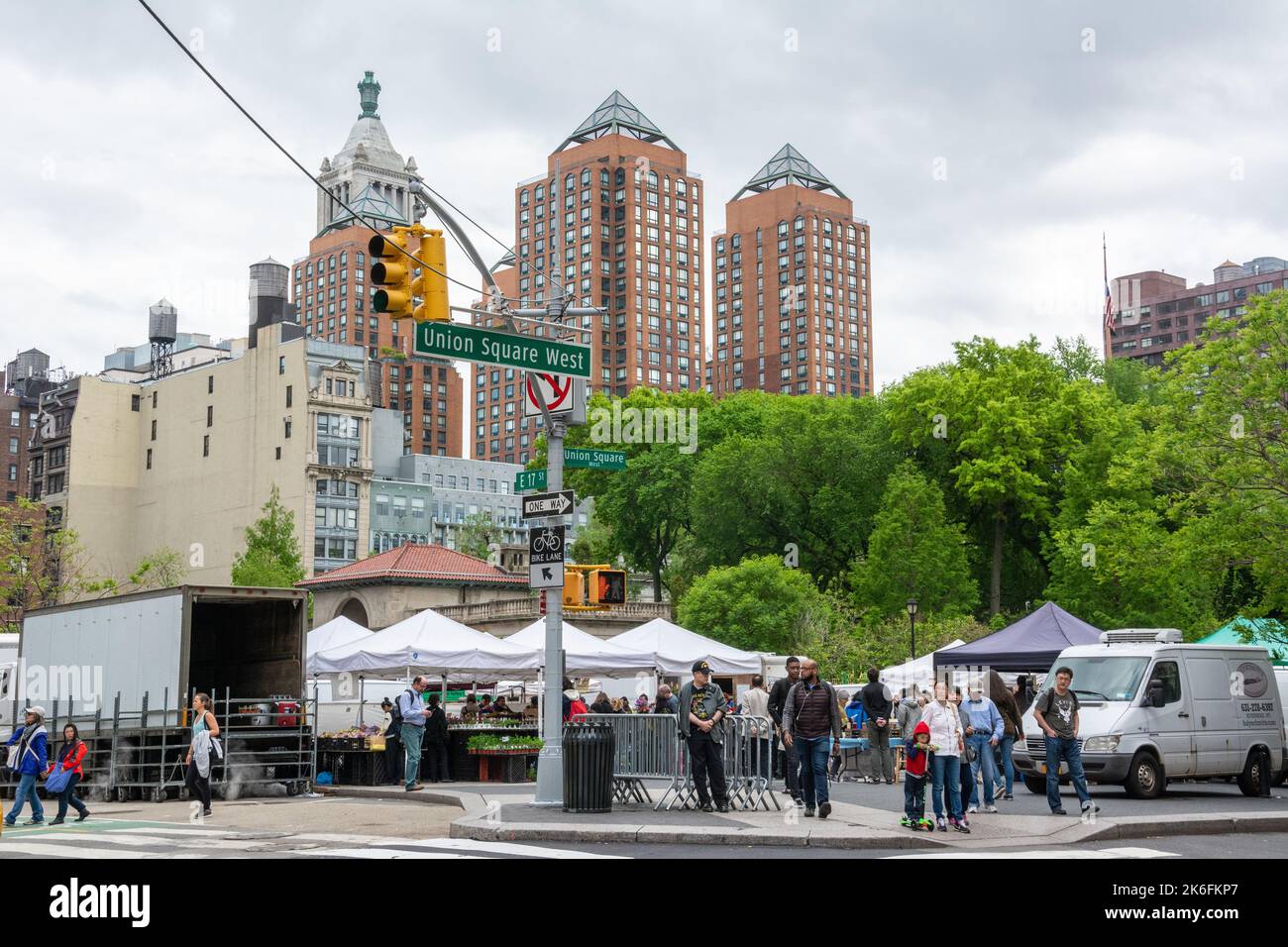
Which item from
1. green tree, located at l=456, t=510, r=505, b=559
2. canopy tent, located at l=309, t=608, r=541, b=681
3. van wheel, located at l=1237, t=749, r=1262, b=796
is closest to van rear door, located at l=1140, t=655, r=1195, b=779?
van wheel, located at l=1237, t=749, r=1262, b=796

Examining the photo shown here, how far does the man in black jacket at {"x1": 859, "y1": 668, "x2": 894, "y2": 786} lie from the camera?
24406 mm

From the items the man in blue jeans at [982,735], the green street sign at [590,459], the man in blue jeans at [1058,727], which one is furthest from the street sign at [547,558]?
the man in blue jeans at [1058,727]

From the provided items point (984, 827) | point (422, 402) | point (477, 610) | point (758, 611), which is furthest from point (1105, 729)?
point (422, 402)

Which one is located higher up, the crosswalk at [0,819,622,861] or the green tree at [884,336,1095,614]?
the green tree at [884,336,1095,614]

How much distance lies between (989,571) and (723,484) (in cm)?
1272

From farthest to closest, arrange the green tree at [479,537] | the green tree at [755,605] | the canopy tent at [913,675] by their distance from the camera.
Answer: the green tree at [479,537], the green tree at [755,605], the canopy tent at [913,675]

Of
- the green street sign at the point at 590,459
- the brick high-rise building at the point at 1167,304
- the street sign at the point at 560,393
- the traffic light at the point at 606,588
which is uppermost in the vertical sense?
the brick high-rise building at the point at 1167,304

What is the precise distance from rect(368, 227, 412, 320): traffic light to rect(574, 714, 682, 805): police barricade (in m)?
6.08

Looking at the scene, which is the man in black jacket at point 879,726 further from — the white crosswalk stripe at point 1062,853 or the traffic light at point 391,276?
the traffic light at point 391,276

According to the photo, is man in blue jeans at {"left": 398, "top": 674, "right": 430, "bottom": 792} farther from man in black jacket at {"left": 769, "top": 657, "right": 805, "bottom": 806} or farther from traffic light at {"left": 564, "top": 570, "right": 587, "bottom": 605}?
man in black jacket at {"left": 769, "top": 657, "right": 805, "bottom": 806}

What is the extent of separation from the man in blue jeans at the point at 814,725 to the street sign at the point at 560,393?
4599 mm

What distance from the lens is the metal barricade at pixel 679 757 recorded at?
18734 millimetres

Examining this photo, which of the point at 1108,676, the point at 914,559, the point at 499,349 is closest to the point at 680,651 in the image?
the point at 1108,676
